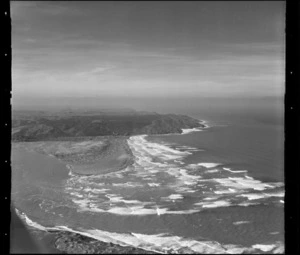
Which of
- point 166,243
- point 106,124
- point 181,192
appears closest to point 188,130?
point 181,192

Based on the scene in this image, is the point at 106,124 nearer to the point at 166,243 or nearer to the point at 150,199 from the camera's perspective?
the point at 150,199

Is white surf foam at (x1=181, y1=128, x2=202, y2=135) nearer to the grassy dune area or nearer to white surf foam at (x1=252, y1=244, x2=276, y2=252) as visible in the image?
the grassy dune area

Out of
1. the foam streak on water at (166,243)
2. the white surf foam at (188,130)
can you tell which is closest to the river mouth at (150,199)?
the foam streak on water at (166,243)

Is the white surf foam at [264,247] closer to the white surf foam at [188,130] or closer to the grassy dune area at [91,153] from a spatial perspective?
the white surf foam at [188,130]

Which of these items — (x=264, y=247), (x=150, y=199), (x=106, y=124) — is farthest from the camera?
(x=106, y=124)

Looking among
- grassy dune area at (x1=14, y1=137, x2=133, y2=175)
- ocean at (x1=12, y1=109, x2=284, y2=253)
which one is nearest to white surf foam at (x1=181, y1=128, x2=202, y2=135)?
ocean at (x1=12, y1=109, x2=284, y2=253)

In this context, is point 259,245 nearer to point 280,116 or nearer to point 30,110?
point 280,116
